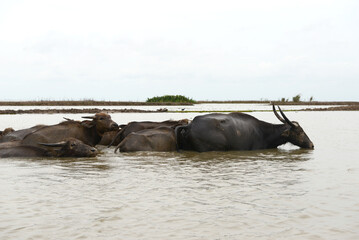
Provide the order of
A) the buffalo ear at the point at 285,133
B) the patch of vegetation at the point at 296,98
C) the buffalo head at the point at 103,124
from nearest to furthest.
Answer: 1. the buffalo head at the point at 103,124
2. the buffalo ear at the point at 285,133
3. the patch of vegetation at the point at 296,98

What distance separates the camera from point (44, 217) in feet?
15.2

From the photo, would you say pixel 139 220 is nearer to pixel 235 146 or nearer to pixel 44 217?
pixel 44 217

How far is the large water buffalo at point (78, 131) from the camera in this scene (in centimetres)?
1127

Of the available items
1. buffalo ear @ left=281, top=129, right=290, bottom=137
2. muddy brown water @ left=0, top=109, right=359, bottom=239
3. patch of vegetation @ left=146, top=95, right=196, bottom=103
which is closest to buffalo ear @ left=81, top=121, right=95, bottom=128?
muddy brown water @ left=0, top=109, right=359, bottom=239

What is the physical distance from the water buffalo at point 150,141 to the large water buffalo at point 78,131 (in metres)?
1.04

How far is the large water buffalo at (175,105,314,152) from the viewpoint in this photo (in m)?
11.3

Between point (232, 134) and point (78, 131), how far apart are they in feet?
14.0

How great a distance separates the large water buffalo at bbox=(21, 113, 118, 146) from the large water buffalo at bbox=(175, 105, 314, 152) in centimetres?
214

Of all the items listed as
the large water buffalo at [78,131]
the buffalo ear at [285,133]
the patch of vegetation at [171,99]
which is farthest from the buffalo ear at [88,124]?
the patch of vegetation at [171,99]

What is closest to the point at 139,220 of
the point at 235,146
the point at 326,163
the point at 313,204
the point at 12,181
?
the point at 313,204

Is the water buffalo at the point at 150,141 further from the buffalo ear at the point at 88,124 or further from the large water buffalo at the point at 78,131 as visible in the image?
the buffalo ear at the point at 88,124

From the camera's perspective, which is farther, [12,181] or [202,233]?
[12,181]

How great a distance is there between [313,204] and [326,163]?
4114 millimetres

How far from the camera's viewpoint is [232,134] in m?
11.4
